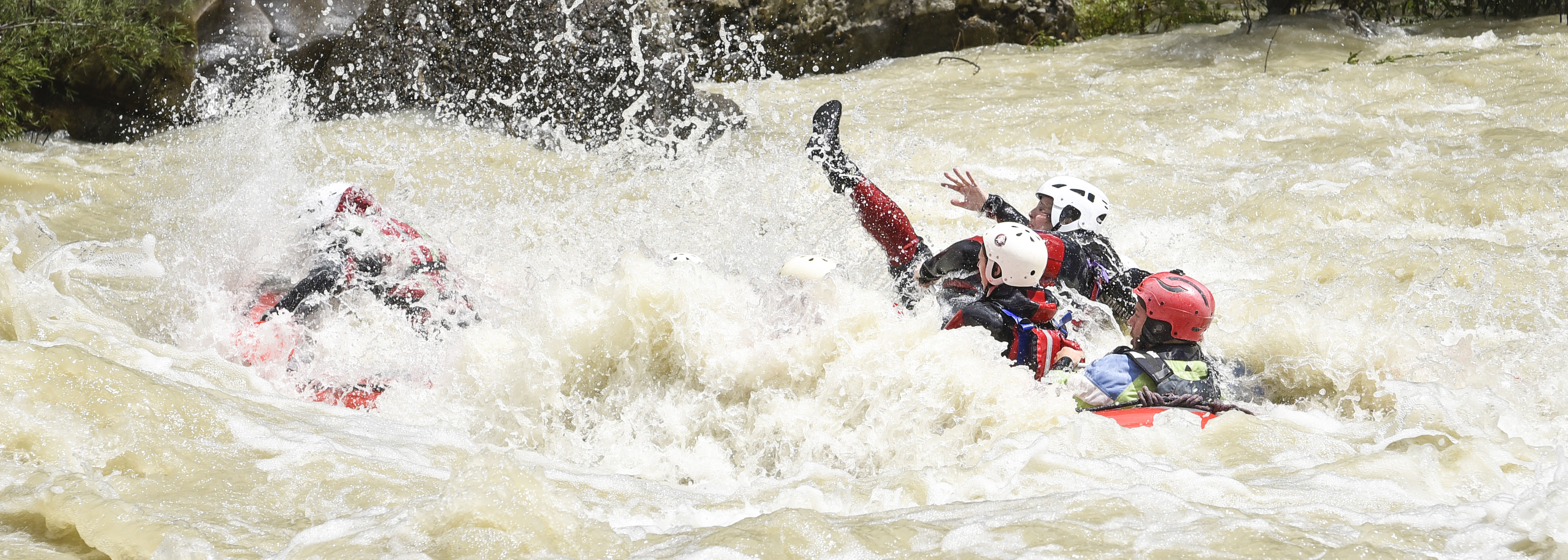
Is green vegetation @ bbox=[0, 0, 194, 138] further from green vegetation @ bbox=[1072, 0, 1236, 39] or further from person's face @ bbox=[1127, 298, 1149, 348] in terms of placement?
green vegetation @ bbox=[1072, 0, 1236, 39]

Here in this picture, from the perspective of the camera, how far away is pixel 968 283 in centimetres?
477

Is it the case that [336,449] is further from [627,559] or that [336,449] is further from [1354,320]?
[1354,320]

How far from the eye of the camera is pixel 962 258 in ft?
15.5

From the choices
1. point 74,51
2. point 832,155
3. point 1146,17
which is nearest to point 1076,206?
point 832,155

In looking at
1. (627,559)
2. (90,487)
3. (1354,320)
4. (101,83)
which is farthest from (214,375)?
(101,83)

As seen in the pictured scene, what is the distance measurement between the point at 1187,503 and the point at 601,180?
18.4ft

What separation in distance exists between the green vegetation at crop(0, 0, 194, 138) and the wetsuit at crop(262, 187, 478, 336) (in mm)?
5323

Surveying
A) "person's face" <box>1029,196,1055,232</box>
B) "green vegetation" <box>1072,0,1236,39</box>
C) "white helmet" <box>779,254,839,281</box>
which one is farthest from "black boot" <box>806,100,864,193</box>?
"green vegetation" <box>1072,0,1236,39</box>

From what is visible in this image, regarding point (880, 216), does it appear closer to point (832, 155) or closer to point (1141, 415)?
point (832, 155)

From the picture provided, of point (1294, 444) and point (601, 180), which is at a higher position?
point (601, 180)

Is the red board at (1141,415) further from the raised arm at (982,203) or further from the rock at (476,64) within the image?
the rock at (476,64)

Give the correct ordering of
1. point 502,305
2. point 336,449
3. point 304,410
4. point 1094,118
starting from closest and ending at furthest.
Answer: point 336,449 < point 304,410 < point 502,305 < point 1094,118

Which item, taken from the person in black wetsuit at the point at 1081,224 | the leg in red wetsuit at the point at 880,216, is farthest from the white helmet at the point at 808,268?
the person in black wetsuit at the point at 1081,224

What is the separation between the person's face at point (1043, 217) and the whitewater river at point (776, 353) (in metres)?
0.92
